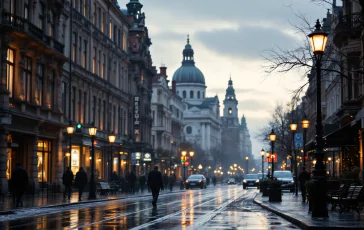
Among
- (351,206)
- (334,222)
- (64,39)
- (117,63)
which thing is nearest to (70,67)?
(64,39)

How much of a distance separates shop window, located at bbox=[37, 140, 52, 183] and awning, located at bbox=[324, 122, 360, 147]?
17.5 meters

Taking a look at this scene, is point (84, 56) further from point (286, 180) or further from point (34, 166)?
point (286, 180)

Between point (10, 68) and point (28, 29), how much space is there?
113 inches

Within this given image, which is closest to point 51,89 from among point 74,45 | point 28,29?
point 28,29

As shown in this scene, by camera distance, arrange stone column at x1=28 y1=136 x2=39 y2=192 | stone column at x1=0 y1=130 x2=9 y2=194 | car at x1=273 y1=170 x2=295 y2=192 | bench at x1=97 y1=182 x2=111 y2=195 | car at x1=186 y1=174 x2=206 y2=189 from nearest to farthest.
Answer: stone column at x1=0 y1=130 x2=9 y2=194 → stone column at x1=28 y1=136 x2=39 y2=192 → bench at x1=97 y1=182 x2=111 y2=195 → car at x1=273 y1=170 x2=295 y2=192 → car at x1=186 y1=174 x2=206 y2=189

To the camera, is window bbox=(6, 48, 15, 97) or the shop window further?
the shop window

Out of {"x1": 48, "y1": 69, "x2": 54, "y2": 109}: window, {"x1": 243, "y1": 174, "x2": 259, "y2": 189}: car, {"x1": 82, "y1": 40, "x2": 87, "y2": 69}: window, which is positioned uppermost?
{"x1": 82, "y1": 40, "x2": 87, "y2": 69}: window

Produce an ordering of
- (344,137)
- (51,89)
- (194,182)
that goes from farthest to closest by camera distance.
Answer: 1. (194,182)
2. (51,89)
3. (344,137)

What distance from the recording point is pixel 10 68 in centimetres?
3912

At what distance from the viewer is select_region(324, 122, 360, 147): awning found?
36.4 metres

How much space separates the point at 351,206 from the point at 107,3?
4495 centimetres

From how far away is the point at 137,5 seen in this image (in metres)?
89.9

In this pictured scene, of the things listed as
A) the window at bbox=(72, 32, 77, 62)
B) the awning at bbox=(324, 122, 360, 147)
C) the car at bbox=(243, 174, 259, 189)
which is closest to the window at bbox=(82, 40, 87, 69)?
the window at bbox=(72, 32, 77, 62)

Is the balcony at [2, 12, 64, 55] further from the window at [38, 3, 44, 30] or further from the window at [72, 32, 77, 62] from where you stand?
the window at [72, 32, 77, 62]
